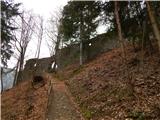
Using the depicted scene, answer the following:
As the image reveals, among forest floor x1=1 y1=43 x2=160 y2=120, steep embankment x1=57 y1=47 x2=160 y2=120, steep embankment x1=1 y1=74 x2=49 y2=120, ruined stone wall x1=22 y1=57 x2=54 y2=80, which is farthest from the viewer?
ruined stone wall x1=22 y1=57 x2=54 y2=80

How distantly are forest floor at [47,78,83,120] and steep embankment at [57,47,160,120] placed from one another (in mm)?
489

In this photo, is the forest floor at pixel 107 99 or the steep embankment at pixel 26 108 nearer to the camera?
the forest floor at pixel 107 99

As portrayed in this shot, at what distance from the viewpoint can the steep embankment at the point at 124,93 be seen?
1369 cm

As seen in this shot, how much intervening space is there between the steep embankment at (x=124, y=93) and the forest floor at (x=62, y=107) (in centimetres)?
49

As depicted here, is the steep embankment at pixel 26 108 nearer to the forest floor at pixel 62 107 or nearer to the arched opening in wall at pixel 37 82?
the forest floor at pixel 62 107

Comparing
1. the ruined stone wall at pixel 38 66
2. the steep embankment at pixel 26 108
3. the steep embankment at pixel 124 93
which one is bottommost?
the steep embankment at pixel 26 108

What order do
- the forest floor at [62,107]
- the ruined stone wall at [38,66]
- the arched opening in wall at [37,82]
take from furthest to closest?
the ruined stone wall at [38,66] < the arched opening in wall at [37,82] < the forest floor at [62,107]

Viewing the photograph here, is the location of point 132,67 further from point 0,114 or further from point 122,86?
point 0,114

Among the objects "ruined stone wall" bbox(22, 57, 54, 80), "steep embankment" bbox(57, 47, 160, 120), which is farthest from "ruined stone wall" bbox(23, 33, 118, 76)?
"steep embankment" bbox(57, 47, 160, 120)

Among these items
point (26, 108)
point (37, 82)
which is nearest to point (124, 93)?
point (26, 108)

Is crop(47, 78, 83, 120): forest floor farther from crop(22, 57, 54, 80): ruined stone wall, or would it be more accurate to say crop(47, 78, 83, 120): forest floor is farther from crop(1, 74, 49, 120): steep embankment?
crop(22, 57, 54, 80): ruined stone wall

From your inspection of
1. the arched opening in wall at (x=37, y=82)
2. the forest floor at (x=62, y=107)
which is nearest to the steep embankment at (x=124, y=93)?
the forest floor at (x=62, y=107)

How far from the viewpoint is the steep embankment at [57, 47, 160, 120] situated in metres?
13.7

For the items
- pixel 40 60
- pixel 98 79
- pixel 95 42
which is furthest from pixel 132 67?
pixel 40 60
